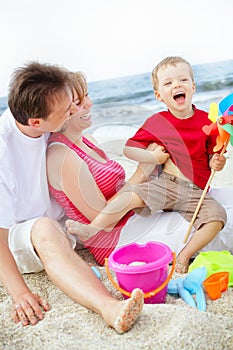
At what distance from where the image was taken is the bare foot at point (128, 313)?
3.33 feet

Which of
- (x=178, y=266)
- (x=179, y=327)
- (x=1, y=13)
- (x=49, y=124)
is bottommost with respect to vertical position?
(x=1, y=13)

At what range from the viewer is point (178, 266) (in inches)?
61.7

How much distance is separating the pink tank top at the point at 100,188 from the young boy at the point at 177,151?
0.22ft

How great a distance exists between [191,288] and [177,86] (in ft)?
2.55

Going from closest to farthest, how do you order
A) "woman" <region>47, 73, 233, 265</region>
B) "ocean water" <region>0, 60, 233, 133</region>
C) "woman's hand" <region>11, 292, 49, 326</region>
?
"woman's hand" <region>11, 292, 49, 326</region>, "woman" <region>47, 73, 233, 265</region>, "ocean water" <region>0, 60, 233, 133</region>

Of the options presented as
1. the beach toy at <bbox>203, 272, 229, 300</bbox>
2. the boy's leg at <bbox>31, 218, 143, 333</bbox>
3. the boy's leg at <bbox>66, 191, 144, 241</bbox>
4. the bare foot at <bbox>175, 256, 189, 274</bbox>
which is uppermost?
the boy's leg at <bbox>31, 218, 143, 333</bbox>

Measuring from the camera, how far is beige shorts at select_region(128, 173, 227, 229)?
165 cm

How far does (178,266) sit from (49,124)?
2.03ft

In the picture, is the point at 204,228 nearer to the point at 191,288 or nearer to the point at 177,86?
the point at 191,288

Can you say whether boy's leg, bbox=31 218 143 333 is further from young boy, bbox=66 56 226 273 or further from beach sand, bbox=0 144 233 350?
young boy, bbox=66 56 226 273

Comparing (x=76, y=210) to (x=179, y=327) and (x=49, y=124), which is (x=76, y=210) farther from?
(x=179, y=327)

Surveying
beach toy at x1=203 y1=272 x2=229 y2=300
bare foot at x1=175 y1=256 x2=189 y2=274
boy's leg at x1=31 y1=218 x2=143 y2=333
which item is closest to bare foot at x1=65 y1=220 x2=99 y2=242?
boy's leg at x1=31 y1=218 x2=143 y2=333

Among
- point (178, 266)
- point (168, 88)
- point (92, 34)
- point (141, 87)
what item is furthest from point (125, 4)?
point (178, 266)

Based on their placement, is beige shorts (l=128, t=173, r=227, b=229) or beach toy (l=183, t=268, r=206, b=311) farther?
beige shorts (l=128, t=173, r=227, b=229)
